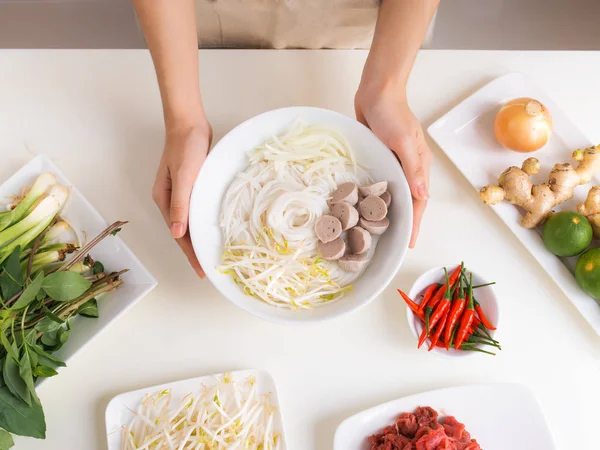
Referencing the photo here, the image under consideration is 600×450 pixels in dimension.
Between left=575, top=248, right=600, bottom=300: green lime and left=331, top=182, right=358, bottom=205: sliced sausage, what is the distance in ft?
2.15

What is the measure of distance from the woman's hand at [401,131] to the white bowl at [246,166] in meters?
0.04

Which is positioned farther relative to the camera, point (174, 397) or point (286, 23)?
point (286, 23)

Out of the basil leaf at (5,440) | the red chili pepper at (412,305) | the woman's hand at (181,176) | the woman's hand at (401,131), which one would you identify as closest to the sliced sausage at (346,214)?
the woman's hand at (401,131)

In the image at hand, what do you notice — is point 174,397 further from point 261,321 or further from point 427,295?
point 427,295

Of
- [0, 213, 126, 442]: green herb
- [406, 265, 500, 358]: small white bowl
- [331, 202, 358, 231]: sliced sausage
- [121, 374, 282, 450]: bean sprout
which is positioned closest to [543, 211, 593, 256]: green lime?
[406, 265, 500, 358]: small white bowl

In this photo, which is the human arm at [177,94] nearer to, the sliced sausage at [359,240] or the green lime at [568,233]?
the sliced sausage at [359,240]

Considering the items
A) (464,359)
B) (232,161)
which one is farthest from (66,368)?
(464,359)

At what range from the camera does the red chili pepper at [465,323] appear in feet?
4.85

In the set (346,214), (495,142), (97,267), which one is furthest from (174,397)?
(495,142)

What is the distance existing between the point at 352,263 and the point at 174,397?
0.62 m

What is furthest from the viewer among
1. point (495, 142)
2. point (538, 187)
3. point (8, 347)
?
point (495, 142)

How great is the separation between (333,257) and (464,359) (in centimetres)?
51

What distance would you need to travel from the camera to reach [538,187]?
1540mm

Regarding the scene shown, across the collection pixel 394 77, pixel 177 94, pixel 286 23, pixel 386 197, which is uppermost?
pixel 286 23
